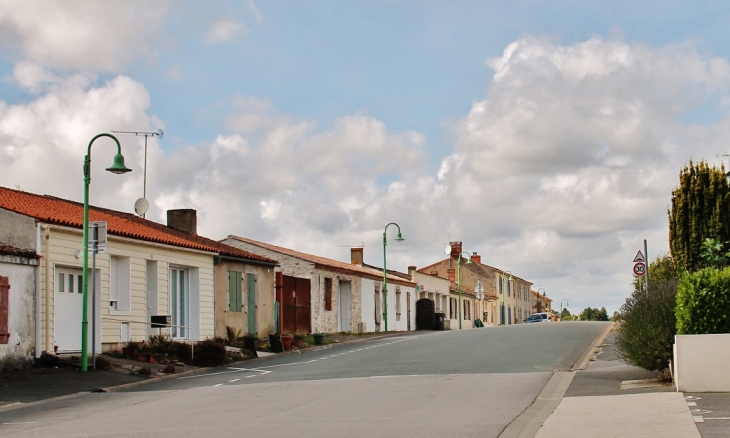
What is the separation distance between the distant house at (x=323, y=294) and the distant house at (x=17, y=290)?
49.7ft

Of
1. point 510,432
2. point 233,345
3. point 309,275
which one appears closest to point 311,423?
point 510,432

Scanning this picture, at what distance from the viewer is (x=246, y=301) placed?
3112 centimetres

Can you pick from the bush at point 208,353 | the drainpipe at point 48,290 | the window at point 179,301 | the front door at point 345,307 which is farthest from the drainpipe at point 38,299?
the front door at point 345,307

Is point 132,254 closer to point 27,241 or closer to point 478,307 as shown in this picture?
point 27,241

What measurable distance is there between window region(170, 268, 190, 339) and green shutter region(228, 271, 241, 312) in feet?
7.79

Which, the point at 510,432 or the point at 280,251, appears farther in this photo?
the point at 280,251

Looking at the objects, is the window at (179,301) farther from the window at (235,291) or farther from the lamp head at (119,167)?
the lamp head at (119,167)

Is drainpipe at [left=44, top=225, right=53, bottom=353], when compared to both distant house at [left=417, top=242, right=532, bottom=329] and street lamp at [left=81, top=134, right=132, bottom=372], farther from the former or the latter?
distant house at [left=417, top=242, right=532, bottom=329]

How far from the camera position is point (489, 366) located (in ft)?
65.0

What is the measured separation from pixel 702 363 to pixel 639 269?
12.3 metres

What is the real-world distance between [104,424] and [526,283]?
329 feet

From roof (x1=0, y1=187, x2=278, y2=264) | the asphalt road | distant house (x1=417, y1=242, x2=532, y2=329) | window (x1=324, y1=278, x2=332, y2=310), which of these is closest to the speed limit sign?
the asphalt road

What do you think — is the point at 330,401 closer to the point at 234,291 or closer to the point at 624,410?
the point at 624,410

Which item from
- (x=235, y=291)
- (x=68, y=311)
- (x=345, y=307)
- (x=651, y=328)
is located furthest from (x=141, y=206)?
(x=651, y=328)
